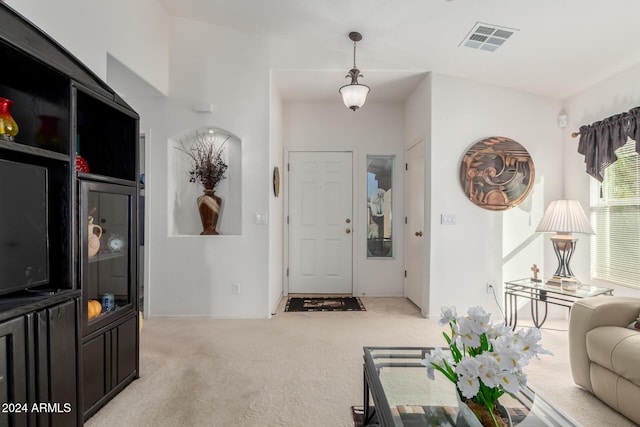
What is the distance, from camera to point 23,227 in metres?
1.59

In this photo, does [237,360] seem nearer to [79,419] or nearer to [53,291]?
[79,419]

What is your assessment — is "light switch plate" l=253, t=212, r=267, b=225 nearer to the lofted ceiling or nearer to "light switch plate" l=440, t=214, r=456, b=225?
the lofted ceiling

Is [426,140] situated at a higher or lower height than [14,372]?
higher

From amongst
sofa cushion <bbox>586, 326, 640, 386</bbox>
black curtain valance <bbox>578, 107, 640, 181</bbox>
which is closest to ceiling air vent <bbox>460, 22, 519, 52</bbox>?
black curtain valance <bbox>578, 107, 640, 181</bbox>

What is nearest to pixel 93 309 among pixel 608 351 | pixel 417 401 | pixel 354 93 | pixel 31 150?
pixel 31 150

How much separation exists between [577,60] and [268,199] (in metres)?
3.17

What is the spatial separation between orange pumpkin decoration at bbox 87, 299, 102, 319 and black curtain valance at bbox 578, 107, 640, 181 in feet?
13.2

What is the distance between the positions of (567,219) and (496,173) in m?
0.84

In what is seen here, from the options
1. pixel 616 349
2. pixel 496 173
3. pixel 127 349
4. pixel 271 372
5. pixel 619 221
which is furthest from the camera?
pixel 496 173

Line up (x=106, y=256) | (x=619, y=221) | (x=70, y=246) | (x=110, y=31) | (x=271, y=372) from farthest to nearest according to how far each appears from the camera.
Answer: (x=619, y=221)
(x=110, y=31)
(x=271, y=372)
(x=106, y=256)
(x=70, y=246)

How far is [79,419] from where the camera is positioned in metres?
1.74

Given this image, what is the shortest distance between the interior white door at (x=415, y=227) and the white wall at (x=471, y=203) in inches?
11.8

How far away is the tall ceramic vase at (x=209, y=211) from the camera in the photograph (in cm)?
387

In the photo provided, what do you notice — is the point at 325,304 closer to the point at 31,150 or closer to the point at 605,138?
the point at 605,138
